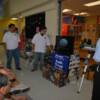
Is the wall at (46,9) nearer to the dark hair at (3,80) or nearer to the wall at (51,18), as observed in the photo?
the wall at (51,18)

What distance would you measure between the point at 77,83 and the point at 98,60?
6.06 feet

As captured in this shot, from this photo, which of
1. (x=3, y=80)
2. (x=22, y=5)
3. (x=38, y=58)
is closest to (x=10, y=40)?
(x=38, y=58)

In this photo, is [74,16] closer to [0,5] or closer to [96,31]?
[96,31]

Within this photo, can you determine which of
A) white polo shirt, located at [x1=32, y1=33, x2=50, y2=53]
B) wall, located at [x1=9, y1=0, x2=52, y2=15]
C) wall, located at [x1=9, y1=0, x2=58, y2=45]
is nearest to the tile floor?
white polo shirt, located at [x1=32, y1=33, x2=50, y2=53]

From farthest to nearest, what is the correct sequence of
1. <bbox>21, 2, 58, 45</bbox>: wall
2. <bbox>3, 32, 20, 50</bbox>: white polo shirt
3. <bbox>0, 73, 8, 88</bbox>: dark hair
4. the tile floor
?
<bbox>21, 2, 58, 45</bbox>: wall
<bbox>3, 32, 20, 50</bbox>: white polo shirt
the tile floor
<bbox>0, 73, 8, 88</bbox>: dark hair

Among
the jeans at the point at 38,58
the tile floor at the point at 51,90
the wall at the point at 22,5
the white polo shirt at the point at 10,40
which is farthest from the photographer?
the wall at the point at 22,5

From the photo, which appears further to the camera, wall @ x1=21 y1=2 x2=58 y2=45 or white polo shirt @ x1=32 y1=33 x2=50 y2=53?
wall @ x1=21 y1=2 x2=58 y2=45

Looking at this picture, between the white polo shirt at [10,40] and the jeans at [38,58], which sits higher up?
the white polo shirt at [10,40]

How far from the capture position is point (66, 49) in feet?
17.4

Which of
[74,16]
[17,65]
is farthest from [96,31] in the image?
[17,65]

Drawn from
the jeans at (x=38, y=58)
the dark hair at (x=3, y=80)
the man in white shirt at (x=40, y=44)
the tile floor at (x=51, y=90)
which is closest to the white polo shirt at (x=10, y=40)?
the man in white shirt at (x=40, y=44)

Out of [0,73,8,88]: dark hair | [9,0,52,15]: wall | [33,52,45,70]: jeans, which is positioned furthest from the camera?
[9,0,52,15]: wall

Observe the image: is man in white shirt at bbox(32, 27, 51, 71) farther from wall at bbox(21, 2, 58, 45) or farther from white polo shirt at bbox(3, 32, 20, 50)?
white polo shirt at bbox(3, 32, 20, 50)

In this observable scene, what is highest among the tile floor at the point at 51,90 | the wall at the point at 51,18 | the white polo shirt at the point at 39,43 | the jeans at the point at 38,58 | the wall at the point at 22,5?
the wall at the point at 22,5
